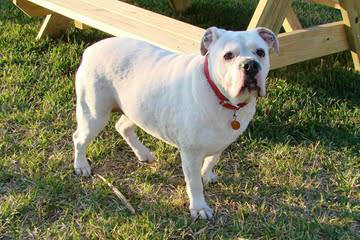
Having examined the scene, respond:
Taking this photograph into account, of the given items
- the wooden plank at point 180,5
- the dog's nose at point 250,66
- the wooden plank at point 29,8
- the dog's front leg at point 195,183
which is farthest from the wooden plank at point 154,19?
the wooden plank at point 180,5

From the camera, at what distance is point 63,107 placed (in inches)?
154

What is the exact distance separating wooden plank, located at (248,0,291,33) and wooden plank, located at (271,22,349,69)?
0.20 m

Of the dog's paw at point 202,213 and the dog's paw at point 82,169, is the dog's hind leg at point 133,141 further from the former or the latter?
the dog's paw at point 202,213

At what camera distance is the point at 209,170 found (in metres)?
3.09

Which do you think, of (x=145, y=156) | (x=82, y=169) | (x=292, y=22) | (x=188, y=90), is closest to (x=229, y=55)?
(x=188, y=90)

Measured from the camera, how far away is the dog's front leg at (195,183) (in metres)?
2.65

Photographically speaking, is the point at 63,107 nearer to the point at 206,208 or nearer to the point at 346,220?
the point at 206,208

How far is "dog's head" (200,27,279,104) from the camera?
232 cm

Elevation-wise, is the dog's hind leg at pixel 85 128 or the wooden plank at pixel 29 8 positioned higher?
the dog's hind leg at pixel 85 128

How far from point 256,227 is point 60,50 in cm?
286

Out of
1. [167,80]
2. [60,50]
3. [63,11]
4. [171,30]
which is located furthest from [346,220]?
[60,50]

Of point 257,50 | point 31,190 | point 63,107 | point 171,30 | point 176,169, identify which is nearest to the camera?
point 257,50

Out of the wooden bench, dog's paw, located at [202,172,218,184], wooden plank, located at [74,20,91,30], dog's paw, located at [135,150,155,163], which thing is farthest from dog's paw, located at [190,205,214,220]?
wooden plank, located at [74,20,91,30]

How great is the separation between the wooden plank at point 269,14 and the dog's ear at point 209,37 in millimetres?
915
